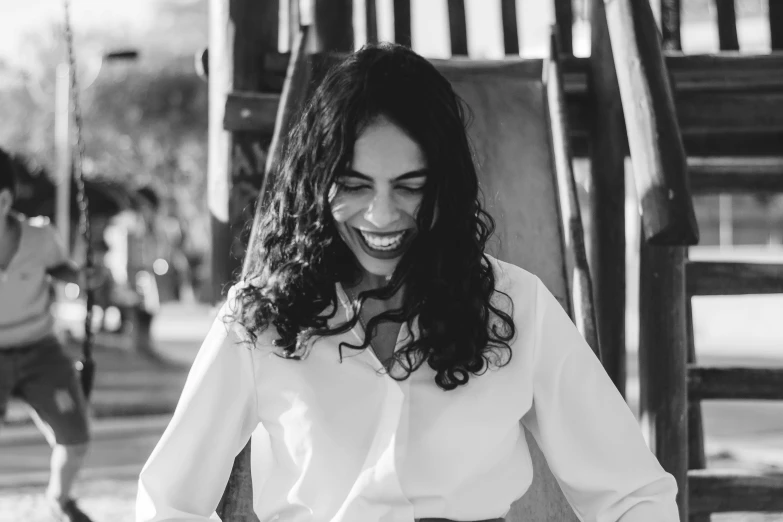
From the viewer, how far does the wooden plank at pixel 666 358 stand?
3227 millimetres

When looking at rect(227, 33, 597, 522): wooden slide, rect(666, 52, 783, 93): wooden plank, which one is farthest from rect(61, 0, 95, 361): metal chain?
rect(666, 52, 783, 93): wooden plank

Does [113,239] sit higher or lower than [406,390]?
lower

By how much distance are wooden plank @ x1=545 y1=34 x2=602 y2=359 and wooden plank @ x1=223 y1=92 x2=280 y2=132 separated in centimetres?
92

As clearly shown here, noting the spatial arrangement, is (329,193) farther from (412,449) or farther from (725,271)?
(725,271)

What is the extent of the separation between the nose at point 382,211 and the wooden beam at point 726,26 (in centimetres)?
261

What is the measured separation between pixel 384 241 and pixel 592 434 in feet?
1.57

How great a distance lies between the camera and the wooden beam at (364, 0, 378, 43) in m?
3.94

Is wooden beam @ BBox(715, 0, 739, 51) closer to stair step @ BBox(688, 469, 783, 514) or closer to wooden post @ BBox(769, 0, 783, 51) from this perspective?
wooden post @ BBox(769, 0, 783, 51)

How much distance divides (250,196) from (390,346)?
6.36 ft

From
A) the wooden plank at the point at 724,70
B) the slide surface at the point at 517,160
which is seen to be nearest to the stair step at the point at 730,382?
the wooden plank at the point at 724,70

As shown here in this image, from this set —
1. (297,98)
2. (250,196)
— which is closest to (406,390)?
(297,98)

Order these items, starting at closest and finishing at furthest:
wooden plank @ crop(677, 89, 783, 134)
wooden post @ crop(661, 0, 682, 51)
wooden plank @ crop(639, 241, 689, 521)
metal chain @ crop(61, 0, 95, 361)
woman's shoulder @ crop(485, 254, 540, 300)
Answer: woman's shoulder @ crop(485, 254, 540, 300) → wooden plank @ crop(639, 241, 689, 521) → wooden plank @ crop(677, 89, 783, 134) → wooden post @ crop(661, 0, 682, 51) → metal chain @ crop(61, 0, 95, 361)

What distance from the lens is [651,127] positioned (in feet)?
9.53

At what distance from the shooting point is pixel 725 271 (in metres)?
3.61
